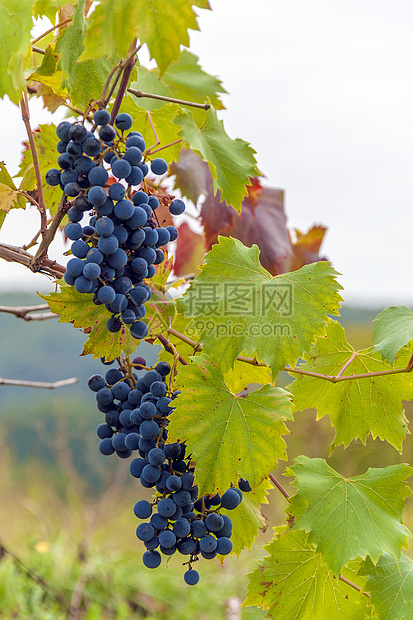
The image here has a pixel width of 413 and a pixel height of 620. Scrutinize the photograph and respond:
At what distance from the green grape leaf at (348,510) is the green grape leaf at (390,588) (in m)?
0.09

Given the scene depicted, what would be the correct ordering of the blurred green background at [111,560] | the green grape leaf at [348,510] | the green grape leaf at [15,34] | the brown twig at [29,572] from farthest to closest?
the blurred green background at [111,560] < the brown twig at [29,572] < the green grape leaf at [348,510] < the green grape leaf at [15,34]

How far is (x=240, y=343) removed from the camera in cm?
75

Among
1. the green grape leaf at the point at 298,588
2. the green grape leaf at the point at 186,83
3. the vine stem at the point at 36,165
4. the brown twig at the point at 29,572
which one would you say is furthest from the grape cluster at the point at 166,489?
the brown twig at the point at 29,572

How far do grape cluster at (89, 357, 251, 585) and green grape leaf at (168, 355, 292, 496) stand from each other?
35mm

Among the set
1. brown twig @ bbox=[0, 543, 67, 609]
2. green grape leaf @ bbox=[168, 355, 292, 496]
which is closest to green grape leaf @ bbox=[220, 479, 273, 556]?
green grape leaf @ bbox=[168, 355, 292, 496]

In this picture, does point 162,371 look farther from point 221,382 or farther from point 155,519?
point 155,519

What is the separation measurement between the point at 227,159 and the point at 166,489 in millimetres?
506

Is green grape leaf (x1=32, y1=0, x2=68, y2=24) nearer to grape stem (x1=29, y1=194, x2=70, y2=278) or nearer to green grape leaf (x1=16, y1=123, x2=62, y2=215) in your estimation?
green grape leaf (x1=16, y1=123, x2=62, y2=215)

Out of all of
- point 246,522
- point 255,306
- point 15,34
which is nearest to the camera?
point 15,34

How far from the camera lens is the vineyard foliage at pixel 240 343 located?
0.69m

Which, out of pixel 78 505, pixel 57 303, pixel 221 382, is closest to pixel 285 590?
pixel 221 382

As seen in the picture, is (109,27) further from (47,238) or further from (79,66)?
(47,238)

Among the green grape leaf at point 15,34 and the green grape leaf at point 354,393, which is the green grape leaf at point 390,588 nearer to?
the green grape leaf at point 354,393

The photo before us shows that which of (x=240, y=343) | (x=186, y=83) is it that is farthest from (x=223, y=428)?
(x=186, y=83)
